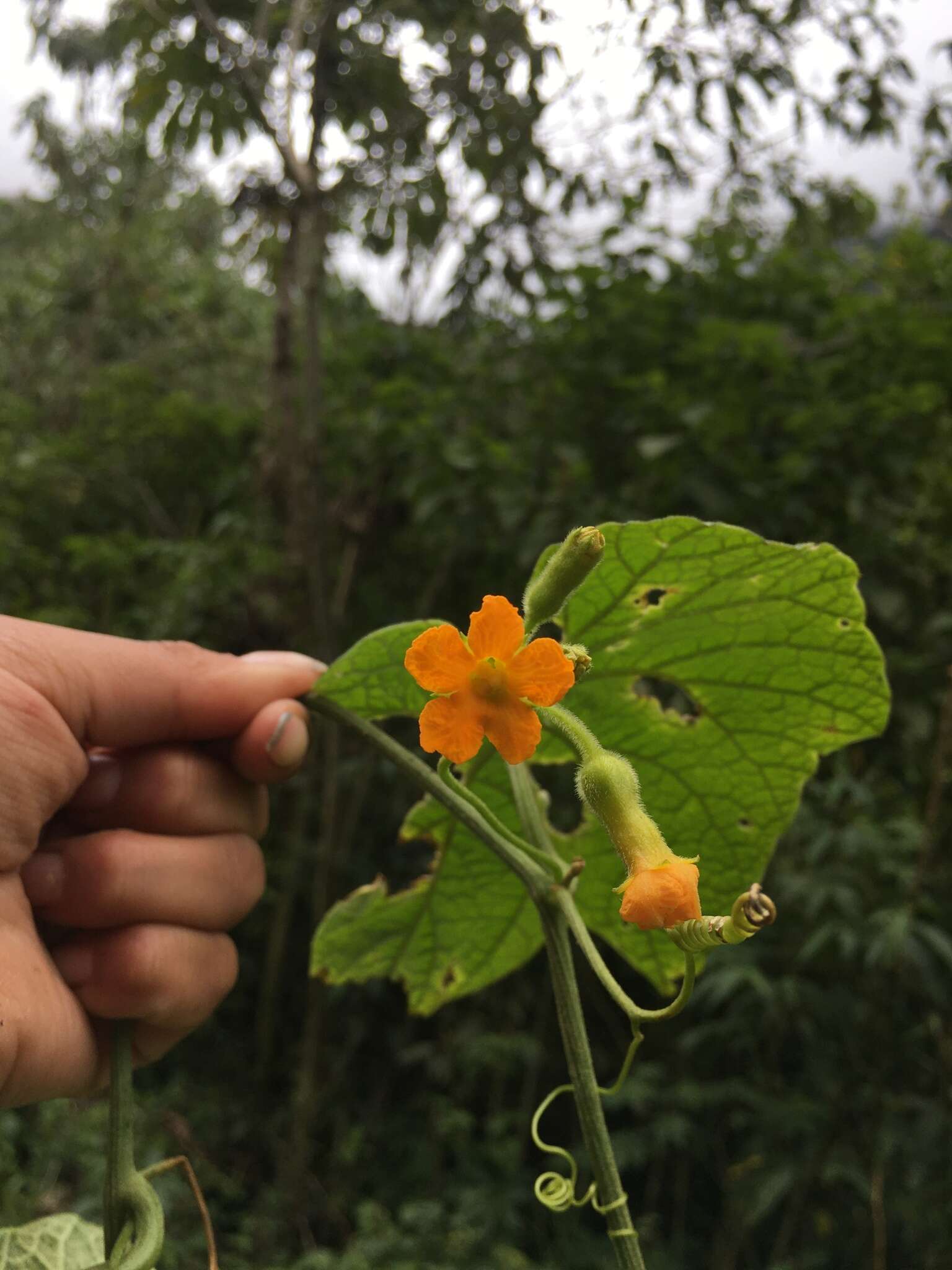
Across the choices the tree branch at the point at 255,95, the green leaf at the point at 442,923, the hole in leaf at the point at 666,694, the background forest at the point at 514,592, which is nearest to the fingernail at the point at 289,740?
the green leaf at the point at 442,923

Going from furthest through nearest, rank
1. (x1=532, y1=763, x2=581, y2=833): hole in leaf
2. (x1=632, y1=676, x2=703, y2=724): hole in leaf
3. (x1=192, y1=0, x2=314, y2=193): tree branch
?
(x1=192, y1=0, x2=314, y2=193): tree branch
(x1=532, y1=763, x2=581, y2=833): hole in leaf
(x1=632, y1=676, x2=703, y2=724): hole in leaf

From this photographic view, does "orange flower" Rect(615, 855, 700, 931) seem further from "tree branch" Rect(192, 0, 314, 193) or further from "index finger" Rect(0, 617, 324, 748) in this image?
"tree branch" Rect(192, 0, 314, 193)

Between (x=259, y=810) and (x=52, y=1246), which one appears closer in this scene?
(x=52, y=1246)

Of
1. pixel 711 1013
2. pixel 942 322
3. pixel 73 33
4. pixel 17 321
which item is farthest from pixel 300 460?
pixel 73 33

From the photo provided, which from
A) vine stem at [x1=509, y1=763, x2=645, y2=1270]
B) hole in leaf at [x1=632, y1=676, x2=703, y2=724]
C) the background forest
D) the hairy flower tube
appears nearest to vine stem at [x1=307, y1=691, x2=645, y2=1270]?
vine stem at [x1=509, y1=763, x2=645, y2=1270]

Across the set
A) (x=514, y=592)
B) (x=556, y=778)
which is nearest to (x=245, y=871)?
(x=556, y=778)

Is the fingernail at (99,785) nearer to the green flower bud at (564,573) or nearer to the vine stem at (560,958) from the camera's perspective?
the vine stem at (560,958)

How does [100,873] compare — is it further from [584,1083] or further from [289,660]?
[584,1083]
